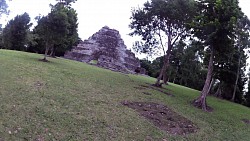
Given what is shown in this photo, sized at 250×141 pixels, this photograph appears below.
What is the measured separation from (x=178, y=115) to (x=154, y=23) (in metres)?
13.3

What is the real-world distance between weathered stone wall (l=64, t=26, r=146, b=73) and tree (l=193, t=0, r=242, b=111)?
25890 millimetres

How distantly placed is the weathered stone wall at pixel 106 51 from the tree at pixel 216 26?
25890mm

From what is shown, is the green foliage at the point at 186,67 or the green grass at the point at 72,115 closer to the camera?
the green grass at the point at 72,115

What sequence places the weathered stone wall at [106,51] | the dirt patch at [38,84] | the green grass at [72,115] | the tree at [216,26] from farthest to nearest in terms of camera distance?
the weathered stone wall at [106,51] < the tree at [216,26] < the dirt patch at [38,84] < the green grass at [72,115]

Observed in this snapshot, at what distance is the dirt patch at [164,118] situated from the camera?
10.6 m

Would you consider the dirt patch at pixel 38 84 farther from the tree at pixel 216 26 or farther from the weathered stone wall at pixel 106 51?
the weathered stone wall at pixel 106 51

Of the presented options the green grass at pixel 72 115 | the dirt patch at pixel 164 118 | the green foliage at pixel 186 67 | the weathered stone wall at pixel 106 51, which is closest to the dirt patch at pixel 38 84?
the green grass at pixel 72 115

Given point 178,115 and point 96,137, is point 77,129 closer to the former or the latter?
point 96,137

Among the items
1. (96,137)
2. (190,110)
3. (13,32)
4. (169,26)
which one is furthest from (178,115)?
(13,32)

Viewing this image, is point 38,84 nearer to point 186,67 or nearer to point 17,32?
point 17,32

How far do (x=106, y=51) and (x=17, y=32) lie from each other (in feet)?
49.5

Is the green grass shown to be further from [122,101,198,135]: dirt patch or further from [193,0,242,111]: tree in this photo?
[193,0,242,111]: tree

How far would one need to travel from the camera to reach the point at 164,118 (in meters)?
11.7

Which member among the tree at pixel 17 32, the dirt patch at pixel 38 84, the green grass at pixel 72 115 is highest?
the tree at pixel 17 32
